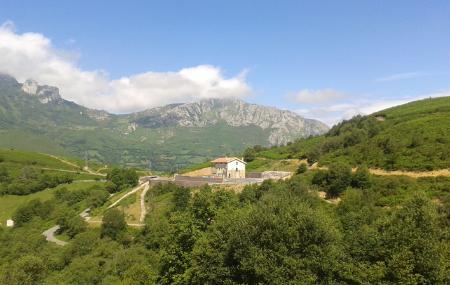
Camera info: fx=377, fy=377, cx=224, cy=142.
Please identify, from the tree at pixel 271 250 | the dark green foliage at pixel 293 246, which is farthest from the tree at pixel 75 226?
the tree at pixel 271 250

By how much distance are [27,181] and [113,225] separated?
7684 cm

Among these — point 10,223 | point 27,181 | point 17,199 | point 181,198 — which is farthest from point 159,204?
point 27,181

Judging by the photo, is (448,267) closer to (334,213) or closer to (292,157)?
(334,213)

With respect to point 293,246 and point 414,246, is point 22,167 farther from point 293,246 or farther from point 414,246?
point 414,246

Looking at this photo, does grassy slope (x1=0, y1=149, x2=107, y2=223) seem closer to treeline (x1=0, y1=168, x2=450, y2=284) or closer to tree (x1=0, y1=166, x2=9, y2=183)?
tree (x1=0, y1=166, x2=9, y2=183)

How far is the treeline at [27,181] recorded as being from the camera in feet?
409

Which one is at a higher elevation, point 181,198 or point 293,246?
point 293,246

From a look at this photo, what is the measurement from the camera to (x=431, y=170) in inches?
2359

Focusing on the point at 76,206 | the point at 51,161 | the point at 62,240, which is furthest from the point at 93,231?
the point at 51,161

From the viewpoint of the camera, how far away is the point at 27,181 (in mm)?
131125

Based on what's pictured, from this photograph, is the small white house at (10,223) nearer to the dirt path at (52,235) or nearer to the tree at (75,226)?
the dirt path at (52,235)

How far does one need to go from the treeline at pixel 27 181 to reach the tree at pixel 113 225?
6816 cm

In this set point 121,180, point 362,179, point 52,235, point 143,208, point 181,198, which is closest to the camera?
point 362,179

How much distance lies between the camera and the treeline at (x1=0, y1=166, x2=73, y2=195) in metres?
125
